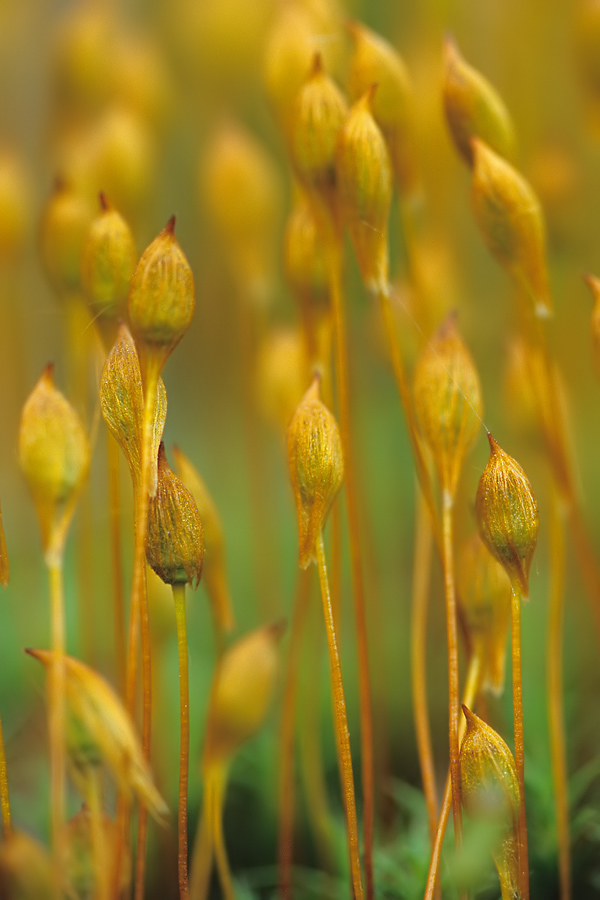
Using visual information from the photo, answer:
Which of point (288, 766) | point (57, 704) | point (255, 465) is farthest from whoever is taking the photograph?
point (255, 465)

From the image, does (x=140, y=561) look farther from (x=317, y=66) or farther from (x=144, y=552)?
(x=317, y=66)

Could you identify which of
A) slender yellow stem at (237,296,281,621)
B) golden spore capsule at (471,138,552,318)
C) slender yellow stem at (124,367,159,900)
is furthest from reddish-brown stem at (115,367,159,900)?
slender yellow stem at (237,296,281,621)

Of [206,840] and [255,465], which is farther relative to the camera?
[255,465]

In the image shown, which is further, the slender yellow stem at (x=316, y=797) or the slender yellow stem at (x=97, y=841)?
the slender yellow stem at (x=316, y=797)

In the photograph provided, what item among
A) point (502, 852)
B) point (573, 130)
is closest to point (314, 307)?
point (502, 852)

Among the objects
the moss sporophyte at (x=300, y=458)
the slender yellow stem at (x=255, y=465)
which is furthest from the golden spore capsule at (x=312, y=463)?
the slender yellow stem at (x=255, y=465)

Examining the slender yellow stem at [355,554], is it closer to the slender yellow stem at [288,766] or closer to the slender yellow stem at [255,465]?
the slender yellow stem at [288,766]

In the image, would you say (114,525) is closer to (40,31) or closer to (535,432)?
(535,432)

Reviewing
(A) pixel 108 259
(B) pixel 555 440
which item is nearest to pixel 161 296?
(A) pixel 108 259

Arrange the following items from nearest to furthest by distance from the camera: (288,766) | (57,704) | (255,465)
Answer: (57,704)
(288,766)
(255,465)
